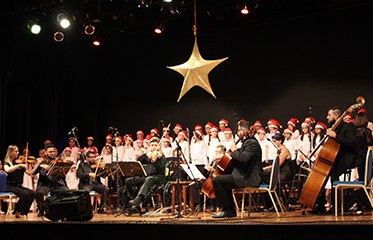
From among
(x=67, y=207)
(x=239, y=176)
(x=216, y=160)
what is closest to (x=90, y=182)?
(x=216, y=160)

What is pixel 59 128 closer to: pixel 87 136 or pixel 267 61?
pixel 87 136

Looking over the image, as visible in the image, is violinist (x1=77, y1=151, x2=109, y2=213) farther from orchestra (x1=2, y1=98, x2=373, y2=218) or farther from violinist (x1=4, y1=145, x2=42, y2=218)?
violinist (x1=4, y1=145, x2=42, y2=218)

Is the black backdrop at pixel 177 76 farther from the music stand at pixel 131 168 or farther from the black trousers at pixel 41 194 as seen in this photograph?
the music stand at pixel 131 168

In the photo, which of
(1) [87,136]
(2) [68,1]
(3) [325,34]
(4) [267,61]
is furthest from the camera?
(1) [87,136]

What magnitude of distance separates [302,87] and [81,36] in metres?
6.12

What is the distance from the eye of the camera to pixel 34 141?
462 inches

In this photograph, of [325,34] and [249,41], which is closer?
[325,34]

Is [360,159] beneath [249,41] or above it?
beneath

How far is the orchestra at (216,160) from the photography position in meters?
6.21

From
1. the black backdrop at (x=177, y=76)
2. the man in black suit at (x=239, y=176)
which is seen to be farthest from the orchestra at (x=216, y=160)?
the black backdrop at (x=177, y=76)

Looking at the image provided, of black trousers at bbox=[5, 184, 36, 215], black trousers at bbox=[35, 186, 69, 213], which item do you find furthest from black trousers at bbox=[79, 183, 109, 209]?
black trousers at bbox=[5, 184, 36, 215]

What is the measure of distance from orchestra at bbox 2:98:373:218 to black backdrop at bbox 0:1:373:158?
606 millimetres

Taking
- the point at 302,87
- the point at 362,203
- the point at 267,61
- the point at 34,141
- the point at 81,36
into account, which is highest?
the point at 81,36
